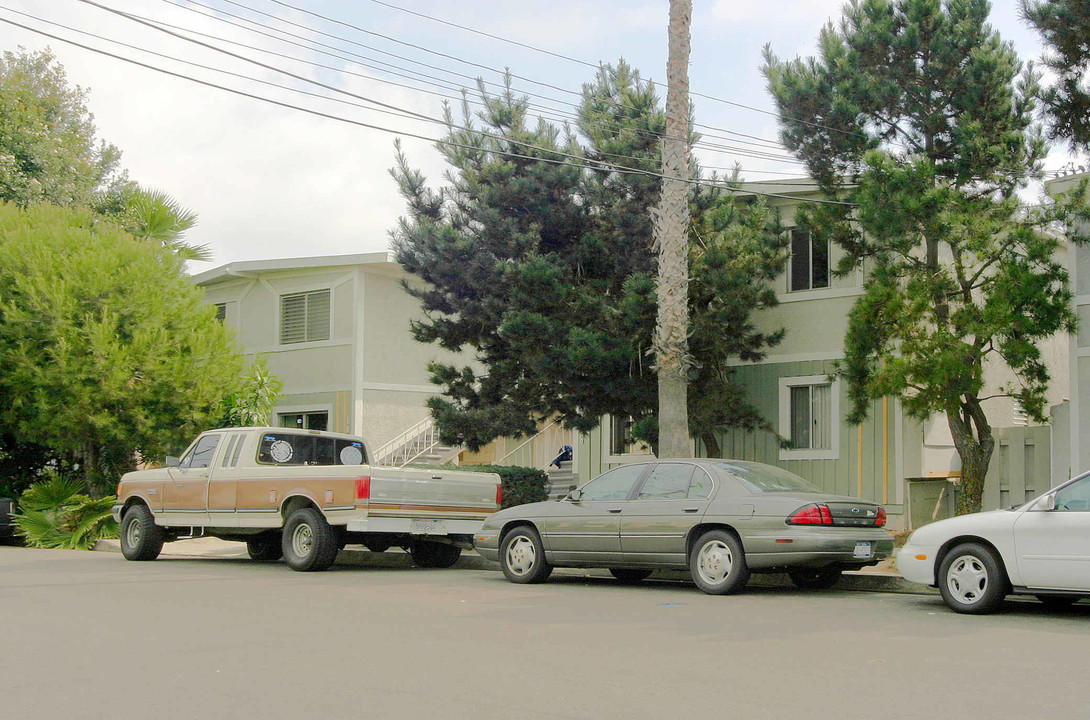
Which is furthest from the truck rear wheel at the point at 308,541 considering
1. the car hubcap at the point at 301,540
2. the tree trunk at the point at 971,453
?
the tree trunk at the point at 971,453

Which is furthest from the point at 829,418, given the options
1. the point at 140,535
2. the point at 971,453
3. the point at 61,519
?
the point at 61,519

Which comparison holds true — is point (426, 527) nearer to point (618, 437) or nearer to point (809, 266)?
point (618, 437)

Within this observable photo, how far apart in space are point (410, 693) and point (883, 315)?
10.1 meters

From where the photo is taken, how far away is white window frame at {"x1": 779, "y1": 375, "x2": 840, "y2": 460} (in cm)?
1867

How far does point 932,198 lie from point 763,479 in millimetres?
4835

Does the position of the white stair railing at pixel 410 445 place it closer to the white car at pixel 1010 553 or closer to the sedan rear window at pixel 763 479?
the sedan rear window at pixel 763 479

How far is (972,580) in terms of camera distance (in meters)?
9.79

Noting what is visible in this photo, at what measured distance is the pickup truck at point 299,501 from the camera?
13.9 m

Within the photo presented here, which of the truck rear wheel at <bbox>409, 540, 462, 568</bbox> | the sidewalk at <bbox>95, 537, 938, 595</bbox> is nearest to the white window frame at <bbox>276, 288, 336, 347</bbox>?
the sidewalk at <bbox>95, 537, 938, 595</bbox>

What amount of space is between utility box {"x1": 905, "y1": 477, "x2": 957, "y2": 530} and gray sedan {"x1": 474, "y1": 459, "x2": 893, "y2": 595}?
6.42 metres

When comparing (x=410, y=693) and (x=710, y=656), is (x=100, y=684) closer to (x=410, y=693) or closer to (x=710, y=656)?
(x=410, y=693)

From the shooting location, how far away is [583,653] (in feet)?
25.0

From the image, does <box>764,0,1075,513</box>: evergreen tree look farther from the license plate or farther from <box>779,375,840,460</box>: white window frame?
the license plate

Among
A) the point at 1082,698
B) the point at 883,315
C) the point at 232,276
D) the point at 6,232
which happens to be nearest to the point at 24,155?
the point at 232,276
